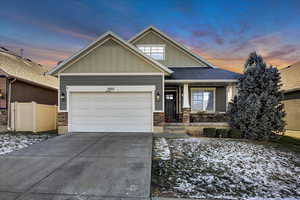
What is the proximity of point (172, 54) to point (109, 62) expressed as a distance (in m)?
5.25

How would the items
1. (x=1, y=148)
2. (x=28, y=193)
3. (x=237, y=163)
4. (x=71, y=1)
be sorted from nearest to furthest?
(x=28, y=193) → (x=237, y=163) → (x=1, y=148) → (x=71, y=1)

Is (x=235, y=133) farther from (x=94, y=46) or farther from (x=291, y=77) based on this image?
(x=291, y=77)

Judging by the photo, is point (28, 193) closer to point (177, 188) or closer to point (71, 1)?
point (177, 188)

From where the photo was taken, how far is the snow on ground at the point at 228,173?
10.1 feet

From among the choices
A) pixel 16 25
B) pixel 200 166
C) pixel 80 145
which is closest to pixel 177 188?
pixel 200 166

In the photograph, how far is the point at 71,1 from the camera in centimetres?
981

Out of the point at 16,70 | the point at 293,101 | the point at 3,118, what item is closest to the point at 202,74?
the point at 293,101

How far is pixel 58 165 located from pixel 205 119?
8615mm

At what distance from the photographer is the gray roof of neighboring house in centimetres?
969

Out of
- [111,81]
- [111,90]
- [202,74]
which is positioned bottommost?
[111,90]

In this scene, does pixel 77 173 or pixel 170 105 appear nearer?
pixel 77 173

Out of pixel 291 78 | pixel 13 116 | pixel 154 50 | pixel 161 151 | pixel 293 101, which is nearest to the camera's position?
pixel 161 151

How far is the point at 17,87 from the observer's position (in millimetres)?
10609

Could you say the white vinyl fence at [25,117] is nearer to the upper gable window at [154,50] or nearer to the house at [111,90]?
the house at [111,90]
